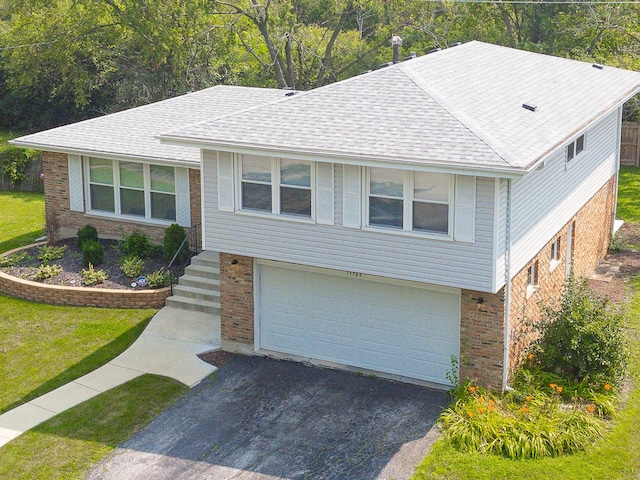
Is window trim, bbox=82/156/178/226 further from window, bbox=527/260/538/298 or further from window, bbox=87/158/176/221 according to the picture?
window, bbox=527/260/538/298

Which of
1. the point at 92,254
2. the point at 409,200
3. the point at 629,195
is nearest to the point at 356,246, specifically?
the point at 409,200

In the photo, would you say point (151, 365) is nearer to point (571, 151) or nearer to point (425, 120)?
point (425, 120)

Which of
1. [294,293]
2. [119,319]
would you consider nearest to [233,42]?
[119,319]

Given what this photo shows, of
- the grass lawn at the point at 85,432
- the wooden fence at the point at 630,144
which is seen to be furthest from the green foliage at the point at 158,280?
the wooden fence at the point at 630,144

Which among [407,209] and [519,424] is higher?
[407,209]

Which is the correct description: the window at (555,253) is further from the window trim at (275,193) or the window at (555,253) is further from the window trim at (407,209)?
the window trim at (275,193)
